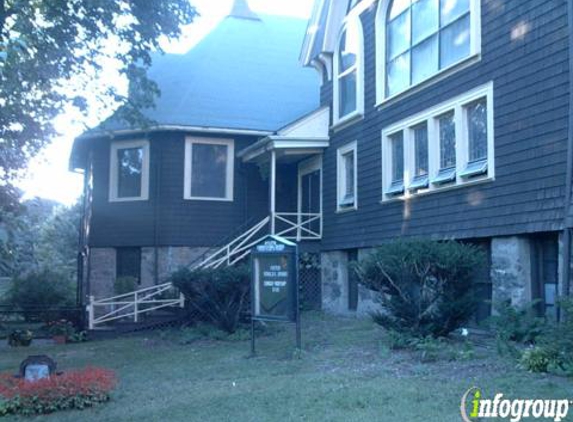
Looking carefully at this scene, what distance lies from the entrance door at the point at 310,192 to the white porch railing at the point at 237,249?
3.87 ft

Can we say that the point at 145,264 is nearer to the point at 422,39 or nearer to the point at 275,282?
the point at 275,282

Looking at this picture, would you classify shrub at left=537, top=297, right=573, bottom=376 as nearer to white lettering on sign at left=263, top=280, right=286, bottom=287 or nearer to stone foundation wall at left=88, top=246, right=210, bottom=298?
white lettering on sign at left=263, top=280, right=286, bottom=287

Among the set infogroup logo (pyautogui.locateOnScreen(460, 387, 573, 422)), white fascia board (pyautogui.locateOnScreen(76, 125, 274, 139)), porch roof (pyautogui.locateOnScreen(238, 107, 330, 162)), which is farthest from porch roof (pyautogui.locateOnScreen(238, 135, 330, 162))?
infogroup logo (pyautogui.locateOnScreen(460, 387, 573, 422))

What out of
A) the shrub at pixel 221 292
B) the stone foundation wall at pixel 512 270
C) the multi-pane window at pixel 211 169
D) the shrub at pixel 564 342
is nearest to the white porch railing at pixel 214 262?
the multi-pane window at pixel 211 169

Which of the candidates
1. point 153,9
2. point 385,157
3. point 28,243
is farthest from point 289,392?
point 153,9

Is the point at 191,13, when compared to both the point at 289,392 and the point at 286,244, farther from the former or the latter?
the point at 289,392

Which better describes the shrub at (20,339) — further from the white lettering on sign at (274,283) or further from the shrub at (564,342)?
the shrub at (564,342)

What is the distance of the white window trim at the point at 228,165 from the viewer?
62.1ft

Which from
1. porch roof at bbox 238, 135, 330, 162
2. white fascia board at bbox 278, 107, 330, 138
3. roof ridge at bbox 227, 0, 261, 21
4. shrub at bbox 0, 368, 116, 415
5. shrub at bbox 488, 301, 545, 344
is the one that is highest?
roof ridge at bbox 227, 0, 261, 21

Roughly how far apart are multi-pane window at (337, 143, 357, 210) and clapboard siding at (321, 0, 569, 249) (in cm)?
257

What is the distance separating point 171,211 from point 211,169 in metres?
1.63

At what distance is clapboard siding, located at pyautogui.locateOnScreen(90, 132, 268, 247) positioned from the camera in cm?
1878

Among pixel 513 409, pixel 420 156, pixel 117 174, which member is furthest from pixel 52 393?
pixel 117 174

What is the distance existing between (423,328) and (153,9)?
333 inches
